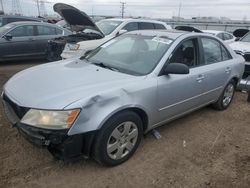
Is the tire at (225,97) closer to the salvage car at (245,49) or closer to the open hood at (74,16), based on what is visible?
the salvage car at (245,49)

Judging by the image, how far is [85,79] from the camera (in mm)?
3279

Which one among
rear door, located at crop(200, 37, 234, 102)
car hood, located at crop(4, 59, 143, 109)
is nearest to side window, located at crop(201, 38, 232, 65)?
rear door, located at crop(200, 37, 234, 102)

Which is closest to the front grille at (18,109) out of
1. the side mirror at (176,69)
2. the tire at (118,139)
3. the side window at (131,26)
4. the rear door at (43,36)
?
the tire at (118,139)

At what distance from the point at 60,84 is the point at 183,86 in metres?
1.80

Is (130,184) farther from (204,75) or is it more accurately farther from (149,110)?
(204,75)

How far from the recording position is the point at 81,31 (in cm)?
809

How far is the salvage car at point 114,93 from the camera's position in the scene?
9.08 feet

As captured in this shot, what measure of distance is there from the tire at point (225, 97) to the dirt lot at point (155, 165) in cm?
93

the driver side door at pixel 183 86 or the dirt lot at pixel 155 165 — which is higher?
the driver side door at pixel 183 86

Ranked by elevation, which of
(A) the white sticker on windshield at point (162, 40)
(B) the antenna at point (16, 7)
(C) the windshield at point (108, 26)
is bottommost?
(B) the antenna at point (16, 7)

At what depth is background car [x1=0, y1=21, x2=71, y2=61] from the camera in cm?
853

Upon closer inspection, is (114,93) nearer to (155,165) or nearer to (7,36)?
(155,165)

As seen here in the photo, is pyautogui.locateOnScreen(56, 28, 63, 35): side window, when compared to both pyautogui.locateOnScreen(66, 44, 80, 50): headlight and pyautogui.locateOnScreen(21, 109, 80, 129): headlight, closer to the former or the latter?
pyautogui.locateOnScreen(66, 44, 80, 50): headlight

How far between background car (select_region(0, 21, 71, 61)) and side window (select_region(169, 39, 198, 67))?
6458 mm
